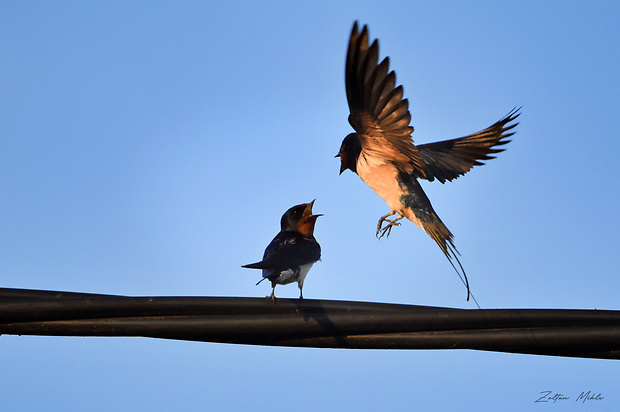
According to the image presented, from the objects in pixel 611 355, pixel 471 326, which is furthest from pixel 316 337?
pixel 611 355

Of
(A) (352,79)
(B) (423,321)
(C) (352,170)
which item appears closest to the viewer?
(B) (423,321)

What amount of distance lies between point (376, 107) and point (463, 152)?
2.40 meters

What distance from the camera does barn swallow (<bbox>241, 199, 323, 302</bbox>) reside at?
4.51 m

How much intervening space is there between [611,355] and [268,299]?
142 centimetres

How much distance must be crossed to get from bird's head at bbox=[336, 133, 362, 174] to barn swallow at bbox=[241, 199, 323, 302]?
1.98 feet

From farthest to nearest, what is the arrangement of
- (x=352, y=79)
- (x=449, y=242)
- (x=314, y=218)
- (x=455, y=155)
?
(x=455, y=155) → (x=314, y=218) → (x=449, y=242) → (x=352, y=79)

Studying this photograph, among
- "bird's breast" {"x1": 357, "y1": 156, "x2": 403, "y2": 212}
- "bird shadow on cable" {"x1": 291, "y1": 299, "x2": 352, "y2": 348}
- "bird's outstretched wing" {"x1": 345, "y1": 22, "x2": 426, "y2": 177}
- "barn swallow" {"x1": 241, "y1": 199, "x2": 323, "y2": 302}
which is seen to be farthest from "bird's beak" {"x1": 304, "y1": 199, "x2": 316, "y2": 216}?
"bird shadow on cable" {"x1": 291, "y1": 299, "x2": 352, "y2": 348}

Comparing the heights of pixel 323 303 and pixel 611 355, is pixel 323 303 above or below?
above

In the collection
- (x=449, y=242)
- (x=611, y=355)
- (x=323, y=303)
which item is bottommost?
(x=611, y=355)

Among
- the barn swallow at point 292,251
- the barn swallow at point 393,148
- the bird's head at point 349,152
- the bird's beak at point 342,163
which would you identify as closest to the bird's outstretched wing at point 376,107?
the barn swallow at point 393,148

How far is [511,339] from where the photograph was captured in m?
2.78

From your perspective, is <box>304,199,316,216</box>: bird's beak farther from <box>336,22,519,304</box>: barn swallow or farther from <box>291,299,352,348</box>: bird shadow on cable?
<box>291,299,352,348</box>: bird shadow on cable

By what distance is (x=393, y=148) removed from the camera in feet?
19.2

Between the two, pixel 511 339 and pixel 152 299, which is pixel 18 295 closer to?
pixel 152 299
